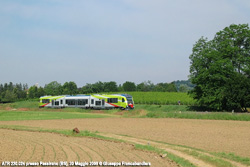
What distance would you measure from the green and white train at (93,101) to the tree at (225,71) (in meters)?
14.2

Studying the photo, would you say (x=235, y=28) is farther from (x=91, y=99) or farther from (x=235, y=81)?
(x=91, y=99)

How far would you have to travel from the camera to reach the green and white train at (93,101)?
5856 cm

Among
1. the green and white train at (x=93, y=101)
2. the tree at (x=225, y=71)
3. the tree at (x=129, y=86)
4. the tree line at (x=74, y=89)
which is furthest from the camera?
the tree at (x=129, y=86)

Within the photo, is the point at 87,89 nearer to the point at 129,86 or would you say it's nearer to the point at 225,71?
the point at 129,86

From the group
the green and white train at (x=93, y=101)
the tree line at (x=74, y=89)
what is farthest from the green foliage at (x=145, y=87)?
the green and white train at (x=93, y=101)

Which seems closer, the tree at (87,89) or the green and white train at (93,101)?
the green and white train at (93,101)

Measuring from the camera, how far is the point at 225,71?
56.5 meters

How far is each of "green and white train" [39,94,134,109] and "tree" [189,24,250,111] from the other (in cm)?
1420

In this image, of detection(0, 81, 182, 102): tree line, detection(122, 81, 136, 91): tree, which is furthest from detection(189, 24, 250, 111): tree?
detection(122, 81, 136, 91): tree

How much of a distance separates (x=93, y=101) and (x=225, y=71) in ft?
85.3

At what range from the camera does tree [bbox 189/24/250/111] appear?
2104 inches

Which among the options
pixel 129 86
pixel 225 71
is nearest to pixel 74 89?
pixel 129 86

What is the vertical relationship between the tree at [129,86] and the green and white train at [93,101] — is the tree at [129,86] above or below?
above

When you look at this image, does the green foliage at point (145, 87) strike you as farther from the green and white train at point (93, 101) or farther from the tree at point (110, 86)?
the green and white train at point (93, 101)
